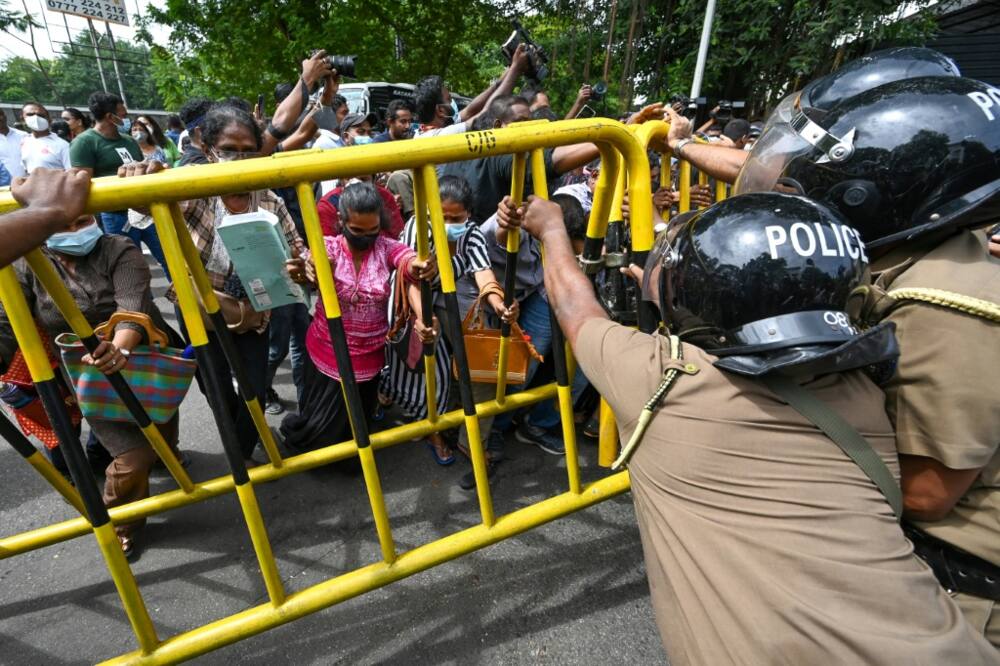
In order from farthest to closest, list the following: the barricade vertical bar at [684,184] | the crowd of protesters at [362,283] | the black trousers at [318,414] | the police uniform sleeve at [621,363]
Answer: the black trousers at [318,414]
the barricade vertical bar at [684,184]
the crowd of protesters at [362,283]
the police uniform sleeve at [621,363]

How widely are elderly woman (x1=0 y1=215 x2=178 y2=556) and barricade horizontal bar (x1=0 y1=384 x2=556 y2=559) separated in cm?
23

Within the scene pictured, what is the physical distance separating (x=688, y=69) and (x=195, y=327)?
1218 centimetres

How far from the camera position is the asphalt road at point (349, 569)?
75.1 inches

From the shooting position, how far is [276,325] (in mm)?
3320

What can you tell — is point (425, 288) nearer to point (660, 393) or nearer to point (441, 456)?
point (660, 393)

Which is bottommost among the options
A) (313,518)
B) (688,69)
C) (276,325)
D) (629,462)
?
(313,518)

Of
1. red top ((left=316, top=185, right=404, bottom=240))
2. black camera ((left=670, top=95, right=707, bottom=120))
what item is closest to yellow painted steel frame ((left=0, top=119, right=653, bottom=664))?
red top ((left=316, top=185, right=404, bottom=240))

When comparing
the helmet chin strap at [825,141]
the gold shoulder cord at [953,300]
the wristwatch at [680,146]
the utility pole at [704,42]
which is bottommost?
the gold shoulder cord at [953,300]

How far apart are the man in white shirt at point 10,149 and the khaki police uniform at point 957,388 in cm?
861

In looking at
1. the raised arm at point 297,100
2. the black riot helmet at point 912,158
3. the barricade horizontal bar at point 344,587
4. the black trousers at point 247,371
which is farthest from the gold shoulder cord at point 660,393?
the raised arm at point 297,100

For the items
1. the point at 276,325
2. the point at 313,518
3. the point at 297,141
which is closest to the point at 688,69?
the point at 297,141

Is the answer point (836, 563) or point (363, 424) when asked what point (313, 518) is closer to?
point (363, 424)

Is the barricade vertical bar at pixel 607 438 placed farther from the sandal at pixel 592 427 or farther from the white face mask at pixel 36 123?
the white face mask at pixel 36 123

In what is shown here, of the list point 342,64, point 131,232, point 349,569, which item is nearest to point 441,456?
point 349,569
